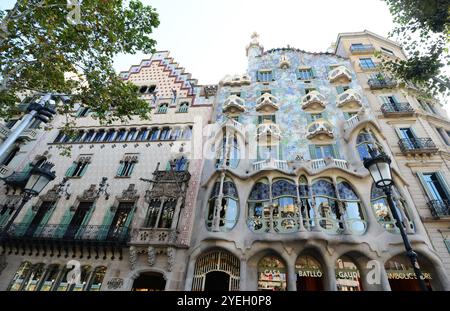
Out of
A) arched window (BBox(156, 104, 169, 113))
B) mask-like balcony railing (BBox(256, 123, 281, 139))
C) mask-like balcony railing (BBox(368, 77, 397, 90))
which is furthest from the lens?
arched window (BBox(156, 104, 169, 113))

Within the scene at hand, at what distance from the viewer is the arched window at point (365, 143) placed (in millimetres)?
15576

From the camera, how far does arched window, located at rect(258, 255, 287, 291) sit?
1264cm

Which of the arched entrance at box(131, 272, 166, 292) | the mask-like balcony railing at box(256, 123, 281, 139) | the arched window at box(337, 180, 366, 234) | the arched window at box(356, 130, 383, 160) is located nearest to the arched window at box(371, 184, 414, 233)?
the arched window at box(337, 180, 366, 234)

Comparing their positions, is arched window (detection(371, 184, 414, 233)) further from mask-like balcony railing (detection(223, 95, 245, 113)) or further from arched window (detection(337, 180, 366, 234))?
mask-like balcony railing (detection(223, 95, 245, 113))

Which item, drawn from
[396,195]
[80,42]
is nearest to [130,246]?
[80,42]

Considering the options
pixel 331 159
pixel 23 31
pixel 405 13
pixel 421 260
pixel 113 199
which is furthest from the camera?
pixel 113 199

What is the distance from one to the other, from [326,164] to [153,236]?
12.4 m

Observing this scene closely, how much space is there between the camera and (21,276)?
14.1 m

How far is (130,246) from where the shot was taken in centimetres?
1355

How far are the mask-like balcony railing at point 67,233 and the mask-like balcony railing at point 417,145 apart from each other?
780 inches

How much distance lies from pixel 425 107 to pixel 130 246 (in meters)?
25.2

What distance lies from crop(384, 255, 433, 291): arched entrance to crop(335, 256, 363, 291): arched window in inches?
65.2

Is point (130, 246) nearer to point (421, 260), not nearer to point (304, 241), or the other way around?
point (304, 241)

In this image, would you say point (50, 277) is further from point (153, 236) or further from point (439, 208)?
point (439, 208)
